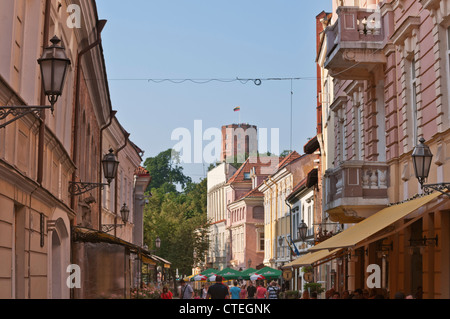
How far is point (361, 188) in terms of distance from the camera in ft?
67.1

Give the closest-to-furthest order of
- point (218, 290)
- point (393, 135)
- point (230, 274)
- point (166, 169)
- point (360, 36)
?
point (218, 290) → point (393, 135) → point (360, 36) → point (230, 274) → point (166, 169)

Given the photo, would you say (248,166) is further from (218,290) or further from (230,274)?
(218,290)

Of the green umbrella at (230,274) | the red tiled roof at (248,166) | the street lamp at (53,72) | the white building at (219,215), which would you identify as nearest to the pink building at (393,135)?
the street lamp at (53,72)

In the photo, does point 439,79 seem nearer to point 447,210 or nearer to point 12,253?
point 447,210

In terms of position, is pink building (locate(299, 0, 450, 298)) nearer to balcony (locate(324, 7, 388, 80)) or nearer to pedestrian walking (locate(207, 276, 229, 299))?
balcony (locate(324, 7, 388, 80))

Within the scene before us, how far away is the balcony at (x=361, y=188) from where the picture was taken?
2031 cm

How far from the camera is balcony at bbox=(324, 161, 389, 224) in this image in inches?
800

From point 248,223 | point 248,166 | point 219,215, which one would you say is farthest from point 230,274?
point 219,215

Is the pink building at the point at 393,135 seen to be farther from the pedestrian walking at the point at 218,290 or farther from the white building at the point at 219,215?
the white building at the point at 219,215
